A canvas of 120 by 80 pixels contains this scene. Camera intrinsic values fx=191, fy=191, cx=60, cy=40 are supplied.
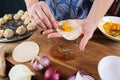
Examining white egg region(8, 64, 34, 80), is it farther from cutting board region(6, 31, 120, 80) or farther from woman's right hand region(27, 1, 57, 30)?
woman's right hand region(27, 1, 57, 30)

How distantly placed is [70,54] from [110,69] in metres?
0.20

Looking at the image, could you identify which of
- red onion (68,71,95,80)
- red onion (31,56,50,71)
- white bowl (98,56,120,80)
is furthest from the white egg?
white bowl (98,56,120,80)

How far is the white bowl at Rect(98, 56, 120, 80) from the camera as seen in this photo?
658 millimetres

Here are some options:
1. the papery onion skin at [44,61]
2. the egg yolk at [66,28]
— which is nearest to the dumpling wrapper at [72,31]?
the egg yolk at [66,28]

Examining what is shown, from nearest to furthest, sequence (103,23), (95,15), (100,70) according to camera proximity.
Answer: (100,70) → (95,15) → (103,23)

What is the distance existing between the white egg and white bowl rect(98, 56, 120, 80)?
0.26m

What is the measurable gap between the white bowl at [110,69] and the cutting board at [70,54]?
0.07 m

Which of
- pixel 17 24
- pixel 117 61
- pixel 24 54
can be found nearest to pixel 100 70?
pixel 117 61

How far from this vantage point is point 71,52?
2.73 feet

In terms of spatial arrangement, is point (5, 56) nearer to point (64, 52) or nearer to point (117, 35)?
point (64, 52)

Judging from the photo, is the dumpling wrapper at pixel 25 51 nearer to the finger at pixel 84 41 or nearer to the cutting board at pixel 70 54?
the cutting board at pixel 70 54

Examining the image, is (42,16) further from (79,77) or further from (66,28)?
(79,77)

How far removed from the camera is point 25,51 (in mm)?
852

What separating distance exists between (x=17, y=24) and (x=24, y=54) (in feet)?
0.84
